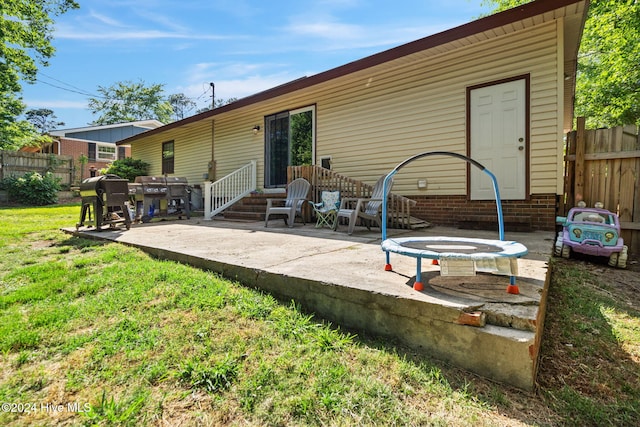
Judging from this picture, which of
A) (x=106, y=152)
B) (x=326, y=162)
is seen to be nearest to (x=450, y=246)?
(x=326, y=162)

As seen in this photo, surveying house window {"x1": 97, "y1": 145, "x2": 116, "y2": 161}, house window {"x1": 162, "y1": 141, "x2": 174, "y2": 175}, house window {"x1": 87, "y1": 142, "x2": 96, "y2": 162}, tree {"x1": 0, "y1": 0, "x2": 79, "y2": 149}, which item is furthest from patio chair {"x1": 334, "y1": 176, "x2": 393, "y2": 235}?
house window {"x1": 97, "y1": 145, "x2": 116, "y2": 161}

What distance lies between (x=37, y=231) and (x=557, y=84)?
327 inches

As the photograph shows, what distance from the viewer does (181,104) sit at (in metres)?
37.9

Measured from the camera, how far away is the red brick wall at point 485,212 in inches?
177

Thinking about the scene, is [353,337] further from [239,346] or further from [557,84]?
[557,84]

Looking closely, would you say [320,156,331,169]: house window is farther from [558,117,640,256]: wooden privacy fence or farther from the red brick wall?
[558,117,640,256]: wooden privacy fence

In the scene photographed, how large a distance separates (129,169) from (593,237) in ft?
45.6

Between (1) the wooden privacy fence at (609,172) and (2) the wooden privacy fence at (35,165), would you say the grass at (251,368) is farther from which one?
(2) the wooden privacy fence at (35,165)

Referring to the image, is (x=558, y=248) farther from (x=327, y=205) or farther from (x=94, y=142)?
(x=94, y=142)

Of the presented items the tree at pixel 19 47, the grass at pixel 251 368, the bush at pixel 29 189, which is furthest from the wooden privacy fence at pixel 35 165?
the grass at pixel 251 368

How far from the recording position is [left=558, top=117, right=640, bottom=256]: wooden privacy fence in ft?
12.9

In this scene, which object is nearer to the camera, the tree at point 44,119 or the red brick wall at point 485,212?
the red brick wall at point 485,212

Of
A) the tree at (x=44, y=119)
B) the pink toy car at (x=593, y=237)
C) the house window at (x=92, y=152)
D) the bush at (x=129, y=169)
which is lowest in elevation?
the pink toy car at (x=593, y=237)

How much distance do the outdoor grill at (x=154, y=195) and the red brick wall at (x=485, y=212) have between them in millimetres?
5102
